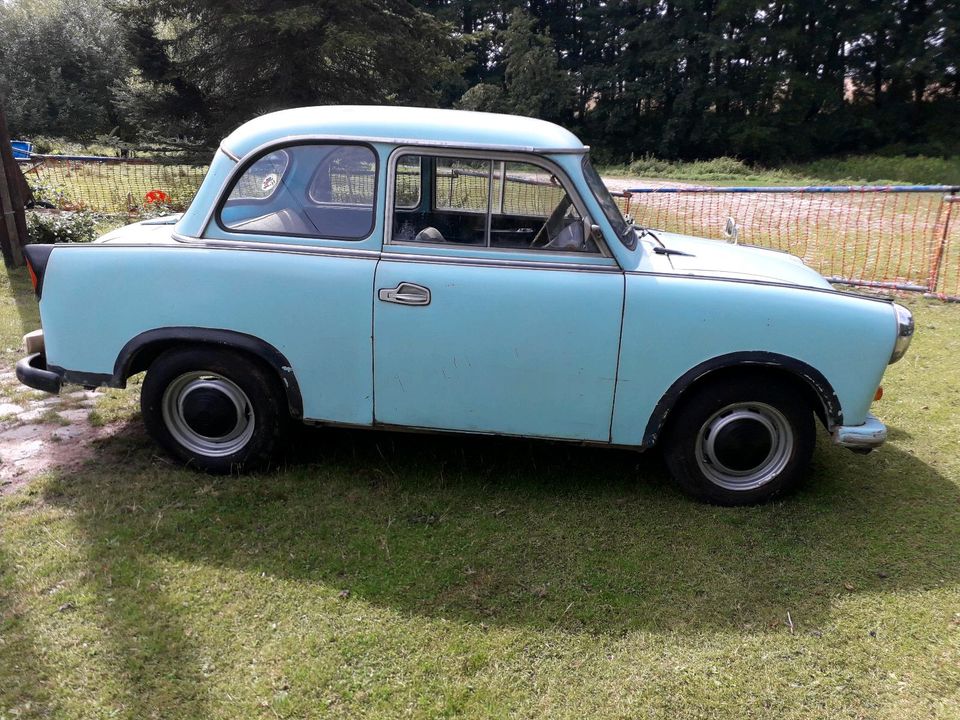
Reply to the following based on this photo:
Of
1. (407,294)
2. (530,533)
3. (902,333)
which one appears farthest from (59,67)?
(902,333)

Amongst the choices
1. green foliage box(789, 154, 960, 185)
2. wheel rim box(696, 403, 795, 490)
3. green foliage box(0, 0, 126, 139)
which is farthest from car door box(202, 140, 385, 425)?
green foliage box(0, 0, 126, 139)

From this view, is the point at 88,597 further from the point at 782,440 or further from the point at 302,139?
the point at 782,440

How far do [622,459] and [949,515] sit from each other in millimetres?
1731

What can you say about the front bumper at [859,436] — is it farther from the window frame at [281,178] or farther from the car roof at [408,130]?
the window frame at [281,178]

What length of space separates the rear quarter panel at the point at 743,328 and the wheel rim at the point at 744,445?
36 centimetres

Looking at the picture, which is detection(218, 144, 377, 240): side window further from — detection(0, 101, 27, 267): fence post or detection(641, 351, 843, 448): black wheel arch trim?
detection(0, 101, 27, 267): fence post

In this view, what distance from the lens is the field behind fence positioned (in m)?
8.89

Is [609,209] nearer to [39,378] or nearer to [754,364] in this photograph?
[754,364]

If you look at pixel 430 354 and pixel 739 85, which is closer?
pixel 430 354

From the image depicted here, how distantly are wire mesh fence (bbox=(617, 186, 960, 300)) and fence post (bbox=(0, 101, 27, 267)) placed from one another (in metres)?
7.42

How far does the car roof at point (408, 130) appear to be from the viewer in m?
3.66

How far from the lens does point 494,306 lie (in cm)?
353

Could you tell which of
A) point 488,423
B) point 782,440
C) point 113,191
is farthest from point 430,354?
point 113,191

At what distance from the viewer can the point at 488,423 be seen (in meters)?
3.72
